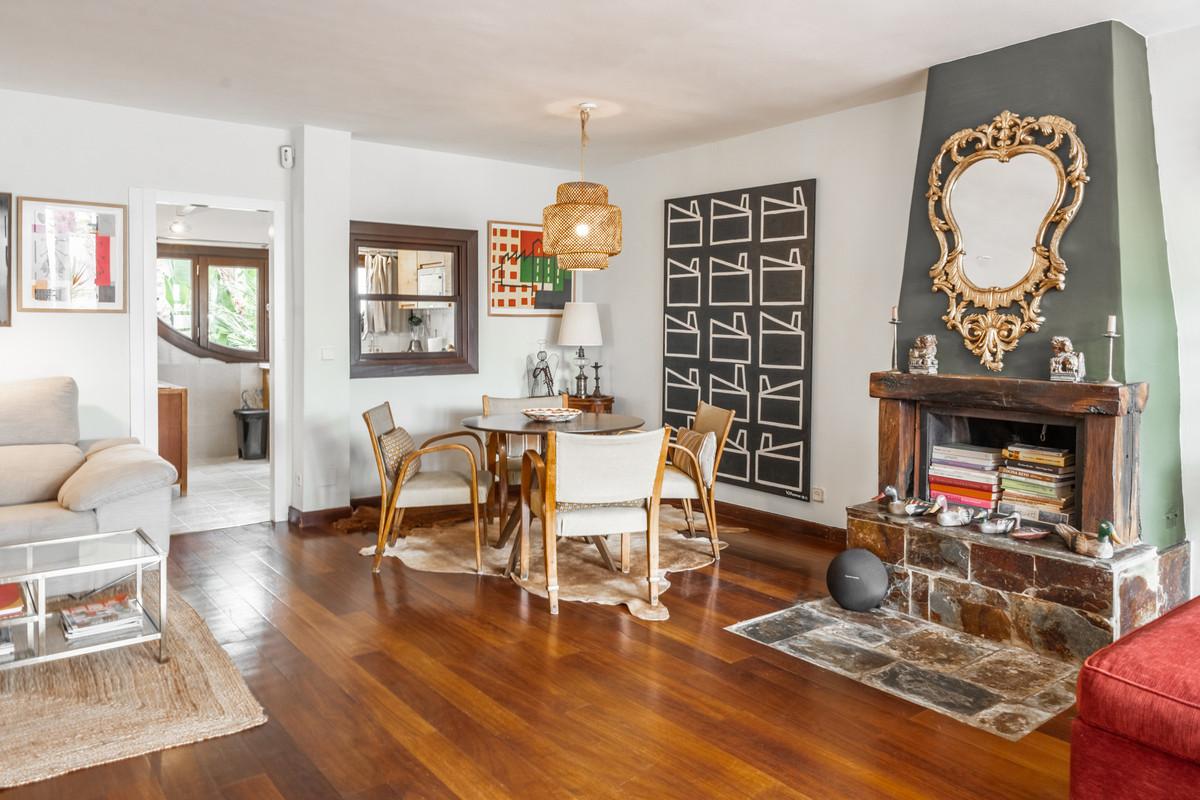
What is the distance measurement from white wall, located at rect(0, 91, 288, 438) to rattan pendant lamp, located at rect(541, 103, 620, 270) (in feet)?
6.89

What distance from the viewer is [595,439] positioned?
3635 millimetres

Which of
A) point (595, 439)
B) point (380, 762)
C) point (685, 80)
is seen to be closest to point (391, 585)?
point (595, 439)

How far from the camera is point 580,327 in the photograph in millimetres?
6398

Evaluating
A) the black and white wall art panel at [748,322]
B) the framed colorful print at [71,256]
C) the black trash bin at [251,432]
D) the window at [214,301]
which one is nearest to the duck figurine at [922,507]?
A: the black and white wall art panel at [748,322]

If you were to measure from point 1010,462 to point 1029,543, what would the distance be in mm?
462

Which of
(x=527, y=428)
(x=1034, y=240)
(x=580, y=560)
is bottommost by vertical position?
(x=580, y=560)

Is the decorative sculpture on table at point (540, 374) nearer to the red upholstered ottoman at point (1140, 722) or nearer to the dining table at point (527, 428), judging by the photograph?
the dining table at point (527, 428)

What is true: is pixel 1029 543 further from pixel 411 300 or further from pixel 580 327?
pixel 411 300

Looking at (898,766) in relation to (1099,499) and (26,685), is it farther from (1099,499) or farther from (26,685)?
(26,685)

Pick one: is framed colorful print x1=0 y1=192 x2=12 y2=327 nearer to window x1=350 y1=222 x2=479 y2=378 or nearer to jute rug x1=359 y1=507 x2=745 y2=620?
window x1=350 y1=222 x2=479 y2=378

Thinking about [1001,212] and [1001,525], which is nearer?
[1001,525]

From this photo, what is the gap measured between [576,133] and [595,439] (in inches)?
108

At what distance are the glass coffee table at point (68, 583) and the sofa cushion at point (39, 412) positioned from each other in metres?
1.14

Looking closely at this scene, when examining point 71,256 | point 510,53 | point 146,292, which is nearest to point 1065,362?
point 510,53
